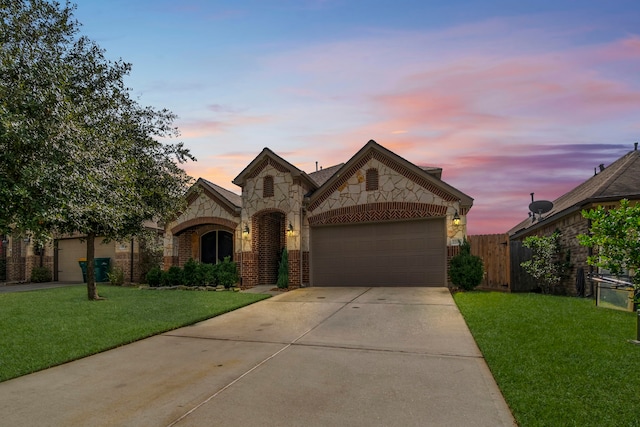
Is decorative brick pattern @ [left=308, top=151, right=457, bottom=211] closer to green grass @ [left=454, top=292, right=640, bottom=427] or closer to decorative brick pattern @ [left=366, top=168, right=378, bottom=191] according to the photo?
decorative brick pattern @ [left=366, top=168, right=378, bottom=191]

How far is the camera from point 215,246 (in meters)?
18.4

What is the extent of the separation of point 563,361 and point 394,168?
32.3 ft

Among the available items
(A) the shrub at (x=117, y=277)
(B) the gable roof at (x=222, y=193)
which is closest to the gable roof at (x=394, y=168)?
(B) the gable roof at (x=222, y=193)

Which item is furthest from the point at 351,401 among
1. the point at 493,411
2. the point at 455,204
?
the point at 455,204

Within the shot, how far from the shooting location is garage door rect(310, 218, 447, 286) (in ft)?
46.5

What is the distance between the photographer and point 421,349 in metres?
6.45

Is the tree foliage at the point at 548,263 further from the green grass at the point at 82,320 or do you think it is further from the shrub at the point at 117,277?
the shrub at the point at 117,277

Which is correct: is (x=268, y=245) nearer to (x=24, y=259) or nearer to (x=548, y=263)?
(x=548, y=263)

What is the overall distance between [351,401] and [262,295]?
8.88 metres

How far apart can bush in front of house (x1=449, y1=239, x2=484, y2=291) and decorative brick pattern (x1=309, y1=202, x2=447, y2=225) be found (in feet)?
5.77

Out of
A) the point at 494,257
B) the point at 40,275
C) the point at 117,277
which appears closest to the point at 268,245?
the point at 117,277

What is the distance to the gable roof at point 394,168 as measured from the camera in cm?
1387

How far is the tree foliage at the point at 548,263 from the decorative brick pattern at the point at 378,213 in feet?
11.2

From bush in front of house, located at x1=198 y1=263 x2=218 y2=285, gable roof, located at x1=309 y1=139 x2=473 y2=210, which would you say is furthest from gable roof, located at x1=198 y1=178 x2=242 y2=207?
gable roof, located at x1=309 y1=139 x2=473 y2=210
